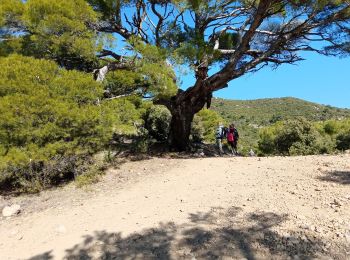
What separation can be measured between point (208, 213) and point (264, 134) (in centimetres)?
1828

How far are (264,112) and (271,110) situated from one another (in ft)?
3.60

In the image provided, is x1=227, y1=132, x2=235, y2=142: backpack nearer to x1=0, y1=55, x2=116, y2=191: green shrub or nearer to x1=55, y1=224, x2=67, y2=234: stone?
x1=0, y1=55, x2=116, y2=191: green shrub

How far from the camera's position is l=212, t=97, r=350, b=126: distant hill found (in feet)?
145

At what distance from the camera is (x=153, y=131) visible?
14023 mm

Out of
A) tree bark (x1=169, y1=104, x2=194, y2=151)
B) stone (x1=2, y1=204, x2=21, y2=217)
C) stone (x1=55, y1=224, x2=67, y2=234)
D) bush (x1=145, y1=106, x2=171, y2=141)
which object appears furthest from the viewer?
bush (x1=145, y1=106, x2=171, y2=141)

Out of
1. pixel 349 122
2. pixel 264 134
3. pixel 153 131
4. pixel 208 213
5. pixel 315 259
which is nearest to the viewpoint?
pixel 315 259

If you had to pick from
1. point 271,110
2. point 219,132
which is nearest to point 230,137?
point 219,132

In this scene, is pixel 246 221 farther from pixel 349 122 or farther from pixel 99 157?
pixel 349 122

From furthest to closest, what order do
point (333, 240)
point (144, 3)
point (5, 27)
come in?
point (144, 3) < point (5, 27) < point (333, 240)

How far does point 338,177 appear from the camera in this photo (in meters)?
5.99

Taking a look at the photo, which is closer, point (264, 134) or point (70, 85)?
point (70, 85)

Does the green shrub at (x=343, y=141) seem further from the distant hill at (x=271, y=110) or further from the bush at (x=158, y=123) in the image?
the distant hill at (x=271, y=110)

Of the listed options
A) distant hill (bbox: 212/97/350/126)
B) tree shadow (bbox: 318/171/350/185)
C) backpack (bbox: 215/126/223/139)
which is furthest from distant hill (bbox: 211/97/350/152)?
tree shadow (bbox: 318/171/350/185)

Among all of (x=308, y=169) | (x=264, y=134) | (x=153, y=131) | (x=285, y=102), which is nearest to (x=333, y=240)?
(x=308, y=169)
